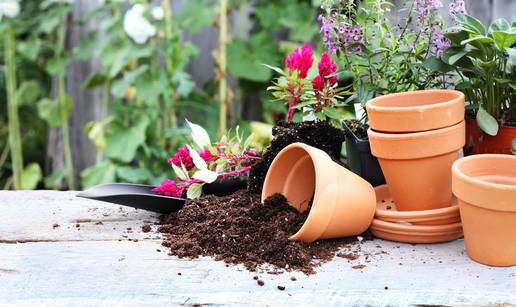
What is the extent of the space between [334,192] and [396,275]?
168mm

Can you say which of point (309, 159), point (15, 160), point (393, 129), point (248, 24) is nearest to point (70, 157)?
point (15, 160)

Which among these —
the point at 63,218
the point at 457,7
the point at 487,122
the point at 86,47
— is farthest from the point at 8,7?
the point at 487,122

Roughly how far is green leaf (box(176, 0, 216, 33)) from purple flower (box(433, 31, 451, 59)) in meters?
1.55

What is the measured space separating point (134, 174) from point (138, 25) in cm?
58

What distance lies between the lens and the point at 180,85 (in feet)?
8.35

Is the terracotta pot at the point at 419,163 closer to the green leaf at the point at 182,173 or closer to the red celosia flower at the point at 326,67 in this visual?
the red celosia flower at the point at 326,67

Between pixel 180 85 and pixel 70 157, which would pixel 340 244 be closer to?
pixel 180 85

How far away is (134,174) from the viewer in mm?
2529

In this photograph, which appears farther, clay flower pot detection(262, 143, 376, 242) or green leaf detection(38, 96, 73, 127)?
green leaf detection(38, 96, 73, 127)

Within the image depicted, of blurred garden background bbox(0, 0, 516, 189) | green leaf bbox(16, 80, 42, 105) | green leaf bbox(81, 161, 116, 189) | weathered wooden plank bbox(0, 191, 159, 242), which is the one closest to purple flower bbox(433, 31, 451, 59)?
weathered wooden plank bbox(0, 191, 159, 242)

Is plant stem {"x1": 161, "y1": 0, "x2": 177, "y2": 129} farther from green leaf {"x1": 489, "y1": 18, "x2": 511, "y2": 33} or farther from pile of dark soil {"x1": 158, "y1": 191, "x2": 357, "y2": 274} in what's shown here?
green leaf {"x1": 489, "y1": 18, "x2": 511, "y2": 33}

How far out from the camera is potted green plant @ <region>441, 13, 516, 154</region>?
1041 millimetres

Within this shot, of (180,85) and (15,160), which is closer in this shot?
(180,85)

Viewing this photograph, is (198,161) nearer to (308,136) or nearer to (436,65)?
(308,136)
